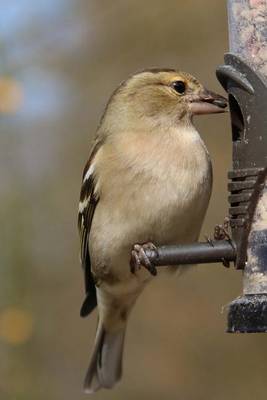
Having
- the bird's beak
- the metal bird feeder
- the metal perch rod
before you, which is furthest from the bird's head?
the metal perch rod

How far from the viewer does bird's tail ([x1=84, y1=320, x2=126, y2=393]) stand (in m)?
7.52

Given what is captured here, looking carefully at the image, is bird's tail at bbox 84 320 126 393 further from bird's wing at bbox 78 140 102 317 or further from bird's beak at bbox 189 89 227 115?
bird's beak at bbox 189 89 227 115

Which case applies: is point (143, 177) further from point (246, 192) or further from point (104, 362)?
point (104, 362)

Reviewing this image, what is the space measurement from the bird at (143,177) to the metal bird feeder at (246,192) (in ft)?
1.15

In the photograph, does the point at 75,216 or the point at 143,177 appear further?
the point at 75,216

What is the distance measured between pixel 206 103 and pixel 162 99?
0.85ft

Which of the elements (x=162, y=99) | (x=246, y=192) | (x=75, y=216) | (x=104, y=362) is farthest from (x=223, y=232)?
(x=75, y=216)

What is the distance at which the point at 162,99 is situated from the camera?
244 inches

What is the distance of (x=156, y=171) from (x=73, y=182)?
10.6 feet

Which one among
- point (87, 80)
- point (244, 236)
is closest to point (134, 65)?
point (87, 80)

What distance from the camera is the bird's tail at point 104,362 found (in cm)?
752

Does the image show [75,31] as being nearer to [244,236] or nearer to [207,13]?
[207,13]

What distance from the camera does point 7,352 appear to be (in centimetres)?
764

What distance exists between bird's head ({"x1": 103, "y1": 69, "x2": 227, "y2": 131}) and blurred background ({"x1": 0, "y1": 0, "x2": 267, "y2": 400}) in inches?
60.4
